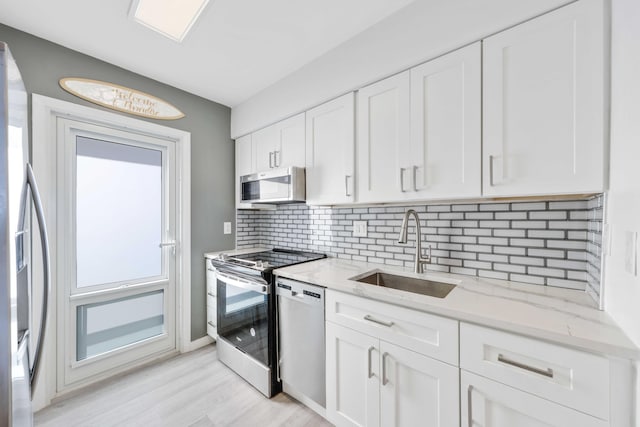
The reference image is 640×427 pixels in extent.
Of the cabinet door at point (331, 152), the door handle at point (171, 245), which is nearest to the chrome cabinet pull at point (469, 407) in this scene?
the cabinet door at point (331, 152)

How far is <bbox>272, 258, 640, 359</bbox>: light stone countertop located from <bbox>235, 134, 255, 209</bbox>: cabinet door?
4.66ft

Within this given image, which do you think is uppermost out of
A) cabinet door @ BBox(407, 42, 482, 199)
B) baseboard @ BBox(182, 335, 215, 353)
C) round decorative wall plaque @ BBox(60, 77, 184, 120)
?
round decorative wall plaque @ BBox(60, 77, 184, 120)

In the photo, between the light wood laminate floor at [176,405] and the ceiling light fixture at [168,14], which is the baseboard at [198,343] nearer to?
the light wood laminate floor at [176,405]

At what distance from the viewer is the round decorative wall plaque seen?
6.07 feet

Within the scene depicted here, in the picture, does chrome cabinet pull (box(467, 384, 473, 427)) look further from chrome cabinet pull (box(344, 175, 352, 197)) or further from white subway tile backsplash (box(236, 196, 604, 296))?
chrome cabinet pull (box(344, 175, 352, 197))

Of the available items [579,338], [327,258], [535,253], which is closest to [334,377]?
[327,258]

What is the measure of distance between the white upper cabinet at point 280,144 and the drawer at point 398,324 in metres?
1.17

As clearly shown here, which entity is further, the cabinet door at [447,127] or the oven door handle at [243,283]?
the oven door handle at [243,283]

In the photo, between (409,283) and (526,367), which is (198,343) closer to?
(409,283)

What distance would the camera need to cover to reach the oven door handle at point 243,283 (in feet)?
5.98

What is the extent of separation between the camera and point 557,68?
106cm

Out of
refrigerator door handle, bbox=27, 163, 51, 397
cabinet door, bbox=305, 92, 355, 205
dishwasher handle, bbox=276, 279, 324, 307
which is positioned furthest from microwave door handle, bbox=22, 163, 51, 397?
cabinet door, bbox=305, 92, 355, 205

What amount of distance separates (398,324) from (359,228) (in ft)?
3.17

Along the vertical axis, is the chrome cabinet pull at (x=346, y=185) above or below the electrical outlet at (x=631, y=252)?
above
